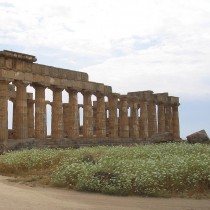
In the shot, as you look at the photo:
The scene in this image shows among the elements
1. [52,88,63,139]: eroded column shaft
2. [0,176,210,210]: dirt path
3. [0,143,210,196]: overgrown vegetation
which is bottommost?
[0,176,210,210]: dirt path

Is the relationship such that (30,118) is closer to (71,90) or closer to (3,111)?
(71,90)

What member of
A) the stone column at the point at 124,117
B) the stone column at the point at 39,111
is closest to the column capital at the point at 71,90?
the stone column at the point at 39,111

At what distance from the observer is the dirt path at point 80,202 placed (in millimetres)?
10141

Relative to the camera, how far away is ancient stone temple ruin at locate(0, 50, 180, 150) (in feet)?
105

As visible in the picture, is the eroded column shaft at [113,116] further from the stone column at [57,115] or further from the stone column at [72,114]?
the stone column at [57,115]

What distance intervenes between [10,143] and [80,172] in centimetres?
1660

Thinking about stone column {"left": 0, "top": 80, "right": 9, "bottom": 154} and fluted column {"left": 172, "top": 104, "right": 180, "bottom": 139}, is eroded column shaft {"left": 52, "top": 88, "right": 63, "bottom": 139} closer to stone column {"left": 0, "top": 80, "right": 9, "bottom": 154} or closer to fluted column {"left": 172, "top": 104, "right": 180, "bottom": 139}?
stone column {"left": 0, "top": 80, "right": 9, "bottom": 154}

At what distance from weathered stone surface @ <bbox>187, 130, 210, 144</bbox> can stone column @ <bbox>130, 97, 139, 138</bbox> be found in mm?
15118

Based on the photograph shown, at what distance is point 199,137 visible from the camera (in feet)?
102

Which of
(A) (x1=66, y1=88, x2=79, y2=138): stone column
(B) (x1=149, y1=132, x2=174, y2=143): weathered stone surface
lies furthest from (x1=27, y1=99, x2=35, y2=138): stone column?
(B) (x1=149, y1=132, x2=174, y2=143): weathered stone surface

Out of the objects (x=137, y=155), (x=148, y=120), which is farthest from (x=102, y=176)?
(x=148, y=120)

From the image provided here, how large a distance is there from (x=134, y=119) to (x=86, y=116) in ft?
33.1

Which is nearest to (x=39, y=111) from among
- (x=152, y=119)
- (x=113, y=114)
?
(x=113, y=114)

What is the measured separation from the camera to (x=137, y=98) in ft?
154
